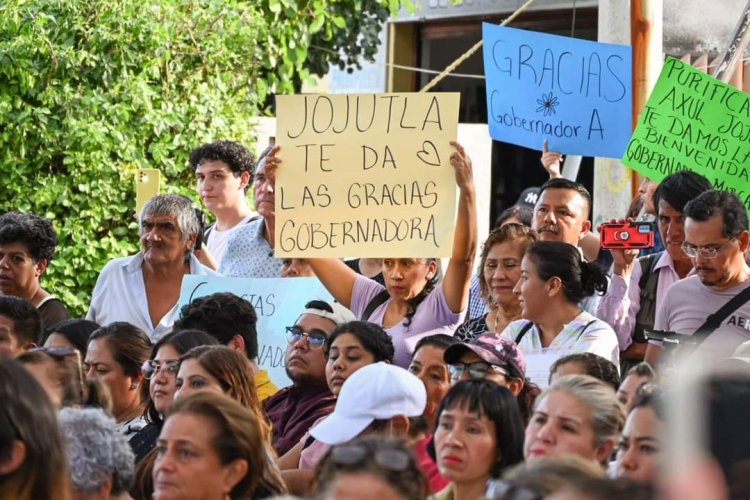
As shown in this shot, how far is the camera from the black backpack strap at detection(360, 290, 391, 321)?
21.3 ft

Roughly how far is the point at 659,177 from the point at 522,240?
1.30m

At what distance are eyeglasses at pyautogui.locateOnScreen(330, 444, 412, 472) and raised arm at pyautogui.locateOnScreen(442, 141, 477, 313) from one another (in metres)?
2.93

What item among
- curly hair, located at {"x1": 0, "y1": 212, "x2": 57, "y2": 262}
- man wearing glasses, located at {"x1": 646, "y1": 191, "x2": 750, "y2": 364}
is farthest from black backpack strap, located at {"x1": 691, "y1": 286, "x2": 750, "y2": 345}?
curly hair, located at {"x1": 0, "y1": 212, "x2": 57, "y2": 262}

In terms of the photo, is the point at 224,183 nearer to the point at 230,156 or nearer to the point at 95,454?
the point at 230,156

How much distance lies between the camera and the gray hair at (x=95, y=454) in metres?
3.72

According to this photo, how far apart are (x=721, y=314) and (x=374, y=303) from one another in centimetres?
163

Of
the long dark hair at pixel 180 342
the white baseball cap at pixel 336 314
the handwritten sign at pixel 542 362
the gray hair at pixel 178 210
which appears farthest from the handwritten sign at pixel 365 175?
the long dark hair at pixel 180 342

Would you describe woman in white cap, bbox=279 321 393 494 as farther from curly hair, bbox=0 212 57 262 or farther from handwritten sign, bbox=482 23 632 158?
curly hair, bbox=0 212 57 262

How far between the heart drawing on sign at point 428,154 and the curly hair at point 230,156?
174cm

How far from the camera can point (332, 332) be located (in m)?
5.83

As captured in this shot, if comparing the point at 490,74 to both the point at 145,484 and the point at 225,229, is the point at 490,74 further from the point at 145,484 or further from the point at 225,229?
the point at 145,484

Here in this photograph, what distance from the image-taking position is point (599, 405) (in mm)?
4102

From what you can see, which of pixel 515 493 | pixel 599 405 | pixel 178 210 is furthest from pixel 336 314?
pixel 515 493

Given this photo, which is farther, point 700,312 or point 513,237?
point 513,237
